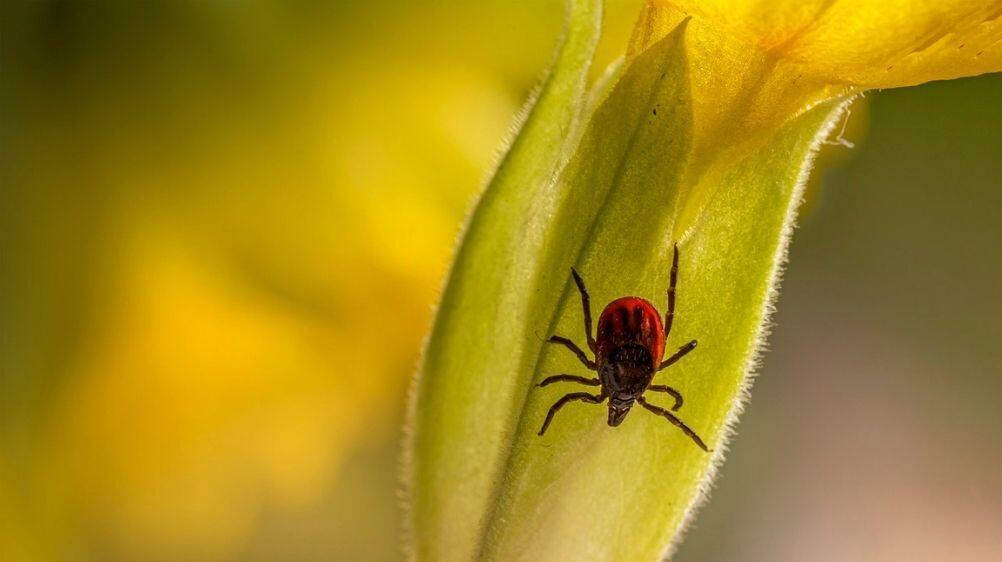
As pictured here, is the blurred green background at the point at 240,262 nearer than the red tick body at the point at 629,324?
No

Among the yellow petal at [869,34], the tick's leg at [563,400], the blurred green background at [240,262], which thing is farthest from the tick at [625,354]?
the blurred green background at [240,262]

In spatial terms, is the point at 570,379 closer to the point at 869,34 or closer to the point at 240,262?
the point at 869,34

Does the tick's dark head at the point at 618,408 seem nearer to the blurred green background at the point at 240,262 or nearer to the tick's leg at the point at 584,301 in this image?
the tick's leg at the point at 584,301

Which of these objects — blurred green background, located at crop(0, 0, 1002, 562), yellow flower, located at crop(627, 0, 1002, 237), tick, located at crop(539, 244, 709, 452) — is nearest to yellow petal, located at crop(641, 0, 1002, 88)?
yellow flower, located at crop(627, 0, 1002, 237)

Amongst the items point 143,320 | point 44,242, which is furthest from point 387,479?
point 44,242

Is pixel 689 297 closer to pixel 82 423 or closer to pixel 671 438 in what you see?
pixel 671 438

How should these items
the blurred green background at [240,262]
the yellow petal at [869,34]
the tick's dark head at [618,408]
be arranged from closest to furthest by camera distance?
the yellow petal at [869,34] → the tick's dark head at [618,408] → the blurred green background at [240,262]

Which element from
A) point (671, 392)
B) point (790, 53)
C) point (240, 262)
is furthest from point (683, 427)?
point (240, 262)
